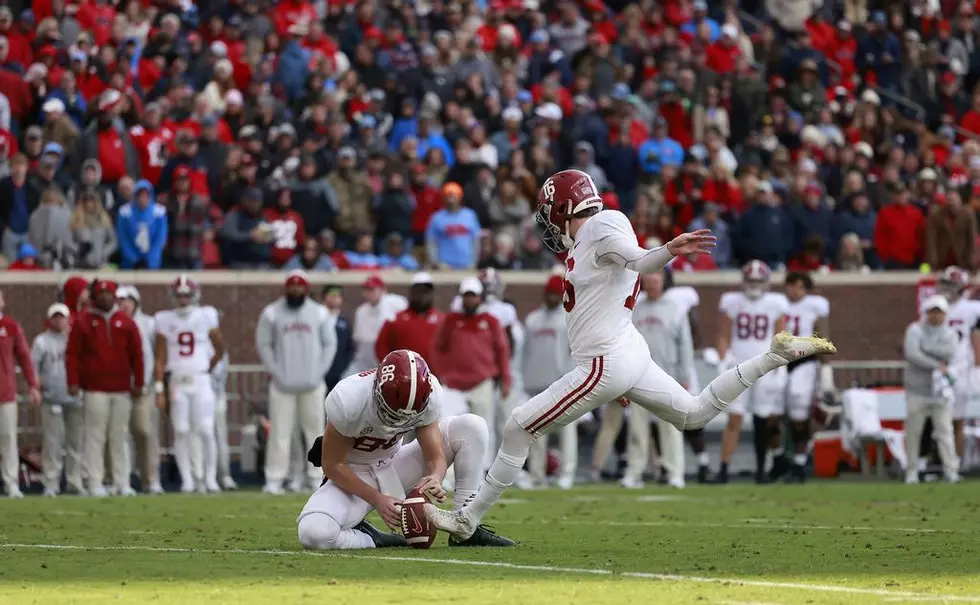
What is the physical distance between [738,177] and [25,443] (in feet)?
31.4

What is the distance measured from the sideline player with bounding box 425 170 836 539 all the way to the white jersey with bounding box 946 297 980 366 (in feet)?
34.5

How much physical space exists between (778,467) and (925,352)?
71.1 inches

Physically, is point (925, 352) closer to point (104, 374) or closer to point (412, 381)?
point (104, 374)

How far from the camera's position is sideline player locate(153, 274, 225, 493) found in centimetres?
1783

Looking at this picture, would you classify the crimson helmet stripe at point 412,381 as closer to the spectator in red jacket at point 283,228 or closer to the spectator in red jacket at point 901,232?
the spectator in red jacket at point 283,228

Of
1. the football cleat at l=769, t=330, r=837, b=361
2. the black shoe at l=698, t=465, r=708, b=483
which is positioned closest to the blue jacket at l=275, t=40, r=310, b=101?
the black shoe at l=698, t=465, r=708, b=483

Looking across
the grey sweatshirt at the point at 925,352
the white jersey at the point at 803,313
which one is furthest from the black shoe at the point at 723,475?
the grey sweatshirt at the point at 925,352

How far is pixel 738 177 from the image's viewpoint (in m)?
23.5

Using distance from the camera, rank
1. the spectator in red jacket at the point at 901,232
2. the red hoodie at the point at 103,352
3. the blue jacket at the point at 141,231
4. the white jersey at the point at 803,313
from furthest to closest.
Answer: the spectator in red jacket at the point at 901,232, the blue jacket at the point at 141,231, the white jersey at the point at 803,313, the red hoodie at the point at 103,352

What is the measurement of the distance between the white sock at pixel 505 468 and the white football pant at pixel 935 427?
9.64m

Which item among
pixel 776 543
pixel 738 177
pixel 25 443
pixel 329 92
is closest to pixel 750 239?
pixel 738 177

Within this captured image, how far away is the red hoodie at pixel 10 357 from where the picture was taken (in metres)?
16.9

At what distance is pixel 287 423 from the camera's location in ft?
58.6

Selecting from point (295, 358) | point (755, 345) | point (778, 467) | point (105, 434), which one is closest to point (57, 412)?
point (105, 434)
